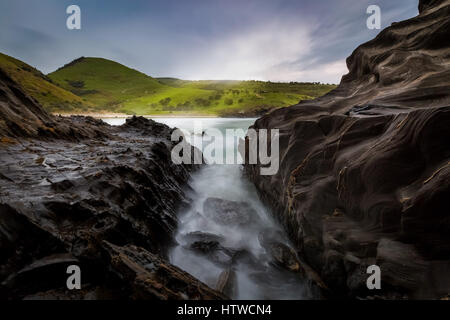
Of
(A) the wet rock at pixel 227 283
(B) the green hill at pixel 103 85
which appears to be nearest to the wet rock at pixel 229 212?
(A) the wet rock at pixel 227 283

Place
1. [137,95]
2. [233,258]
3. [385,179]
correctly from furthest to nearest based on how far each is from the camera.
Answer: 1. [137,95]
2. [233,258]
3. [385,179]

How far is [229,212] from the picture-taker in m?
11.1

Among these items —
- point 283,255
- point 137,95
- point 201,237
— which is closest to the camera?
point 283,255

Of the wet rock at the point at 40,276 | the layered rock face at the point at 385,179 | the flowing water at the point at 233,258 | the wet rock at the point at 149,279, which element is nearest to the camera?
the wet rock at the point at 40,276

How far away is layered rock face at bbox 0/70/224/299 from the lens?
152 inches

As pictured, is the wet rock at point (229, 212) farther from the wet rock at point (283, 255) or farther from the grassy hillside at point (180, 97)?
the grassy hillside at point (180, 97)

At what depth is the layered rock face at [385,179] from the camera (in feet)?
12.8

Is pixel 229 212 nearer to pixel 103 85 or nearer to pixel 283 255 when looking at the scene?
pixel 283 255

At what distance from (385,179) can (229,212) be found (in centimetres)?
752

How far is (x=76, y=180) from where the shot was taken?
626 cm

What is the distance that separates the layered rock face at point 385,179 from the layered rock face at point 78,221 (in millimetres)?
3302

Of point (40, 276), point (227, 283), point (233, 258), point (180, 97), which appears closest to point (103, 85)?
point (180, 97)
